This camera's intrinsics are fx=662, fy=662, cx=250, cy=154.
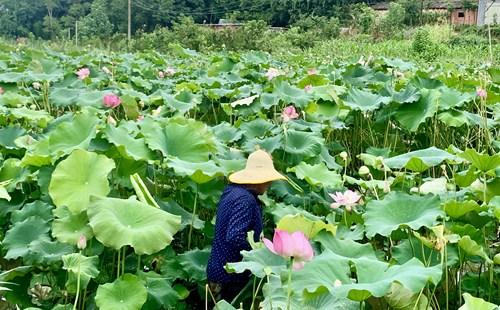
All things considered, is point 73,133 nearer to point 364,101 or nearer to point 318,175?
point 318,175

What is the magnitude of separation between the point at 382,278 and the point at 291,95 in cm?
190

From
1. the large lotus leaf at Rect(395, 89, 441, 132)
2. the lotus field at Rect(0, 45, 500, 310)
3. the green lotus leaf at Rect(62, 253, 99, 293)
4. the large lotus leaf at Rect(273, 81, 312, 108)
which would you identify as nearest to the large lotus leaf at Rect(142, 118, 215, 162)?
the lotus field at Rect(0, 45, 500, 310)

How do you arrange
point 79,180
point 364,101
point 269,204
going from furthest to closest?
point 364,101, point 269,204, point 79,180

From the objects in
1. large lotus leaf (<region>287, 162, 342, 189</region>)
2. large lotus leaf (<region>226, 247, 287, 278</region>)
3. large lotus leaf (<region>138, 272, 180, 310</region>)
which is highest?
large lotus leaf (<region>226, 247, 287, 278</region>)

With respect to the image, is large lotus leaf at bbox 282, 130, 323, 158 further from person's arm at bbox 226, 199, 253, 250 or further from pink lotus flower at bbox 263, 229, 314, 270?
pink lotus flower at bbox 263, 229, 314, 270

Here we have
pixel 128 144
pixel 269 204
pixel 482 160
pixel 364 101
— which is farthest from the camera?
pixel 364 101

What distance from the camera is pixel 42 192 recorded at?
2158mm

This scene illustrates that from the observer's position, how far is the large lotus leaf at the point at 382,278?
1.19 m

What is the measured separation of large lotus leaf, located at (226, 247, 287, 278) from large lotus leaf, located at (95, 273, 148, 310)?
34cm

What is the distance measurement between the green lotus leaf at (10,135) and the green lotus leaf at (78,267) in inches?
40.0

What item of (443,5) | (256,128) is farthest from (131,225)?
(443,5)

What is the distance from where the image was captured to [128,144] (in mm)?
2113

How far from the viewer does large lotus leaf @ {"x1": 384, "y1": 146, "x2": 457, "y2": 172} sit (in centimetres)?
190

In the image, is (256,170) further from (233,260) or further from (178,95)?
(178,95)
